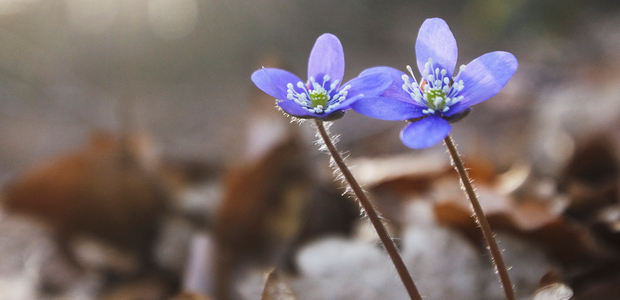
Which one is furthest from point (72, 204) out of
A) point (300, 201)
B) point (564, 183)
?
point (564, 183)

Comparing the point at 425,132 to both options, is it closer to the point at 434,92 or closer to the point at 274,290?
the point at 434,92

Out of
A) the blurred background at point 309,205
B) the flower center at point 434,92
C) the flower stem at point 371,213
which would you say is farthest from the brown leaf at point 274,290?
the flower center at point 434,92

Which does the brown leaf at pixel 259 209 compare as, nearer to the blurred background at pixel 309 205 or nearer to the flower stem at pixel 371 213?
the blurred background at pixel 309 205

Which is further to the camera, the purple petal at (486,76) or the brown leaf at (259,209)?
the brown leaf at (259,209)

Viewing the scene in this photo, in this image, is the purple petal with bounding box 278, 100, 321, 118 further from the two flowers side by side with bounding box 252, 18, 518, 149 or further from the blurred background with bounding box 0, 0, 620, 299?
the blurred background with bounding box 0, 0, 620, 299

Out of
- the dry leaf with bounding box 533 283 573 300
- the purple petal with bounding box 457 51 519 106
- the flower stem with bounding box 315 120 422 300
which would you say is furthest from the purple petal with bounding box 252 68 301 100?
the dry leaf with bounding box 533 283 573 300

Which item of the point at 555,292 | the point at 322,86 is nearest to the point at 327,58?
the point at 322,86
